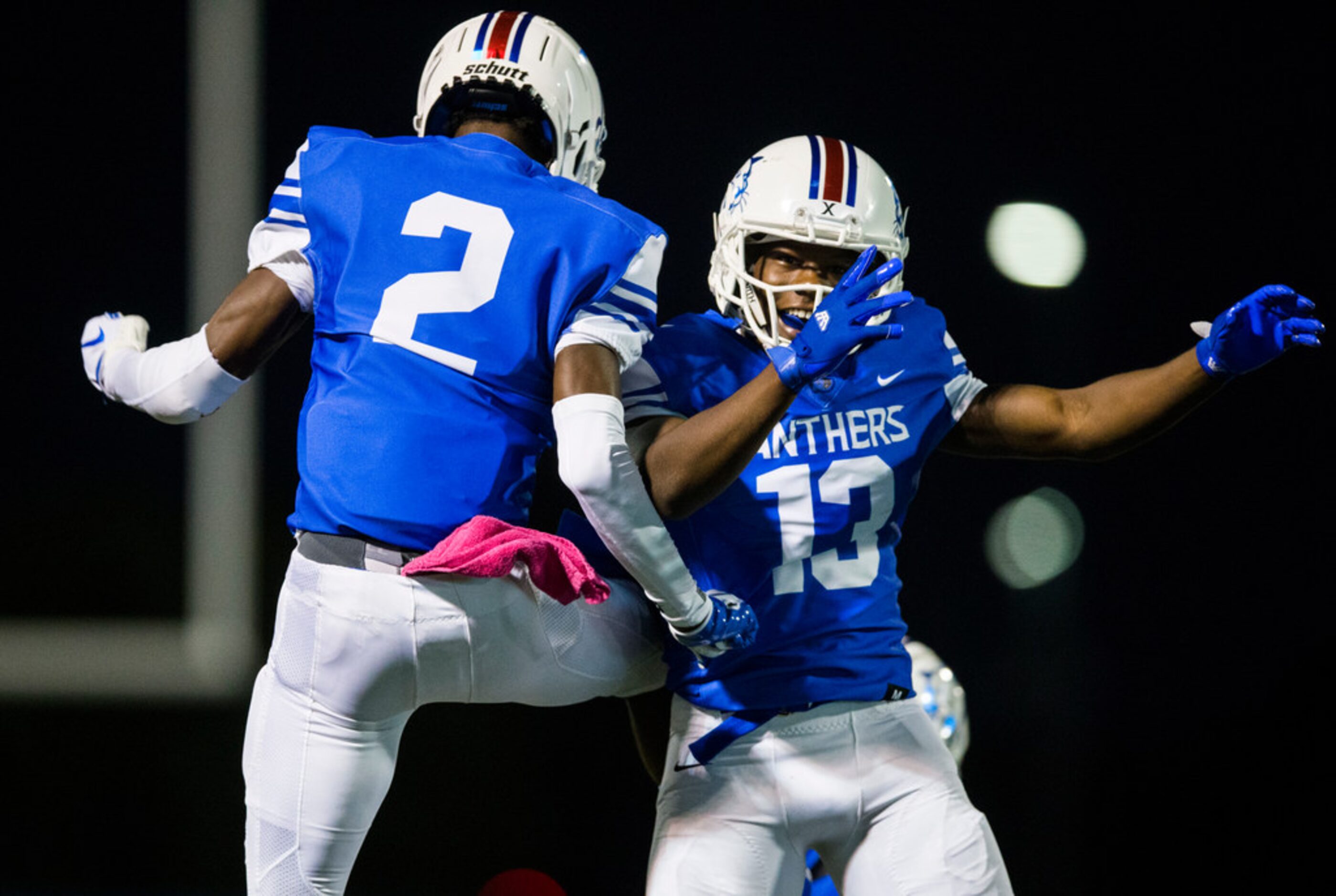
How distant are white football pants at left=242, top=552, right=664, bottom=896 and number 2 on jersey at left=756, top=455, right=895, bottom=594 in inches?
8.5

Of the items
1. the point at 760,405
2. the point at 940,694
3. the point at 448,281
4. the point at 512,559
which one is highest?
the point at 448,281

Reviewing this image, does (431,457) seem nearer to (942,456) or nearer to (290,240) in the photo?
(290,240)

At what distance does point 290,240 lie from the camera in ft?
4.72

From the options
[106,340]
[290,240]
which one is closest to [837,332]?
[290,240]

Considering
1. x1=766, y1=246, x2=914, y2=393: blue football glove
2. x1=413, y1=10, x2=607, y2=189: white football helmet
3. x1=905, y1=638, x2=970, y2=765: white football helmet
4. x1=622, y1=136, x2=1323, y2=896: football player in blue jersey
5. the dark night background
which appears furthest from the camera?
the dark night background

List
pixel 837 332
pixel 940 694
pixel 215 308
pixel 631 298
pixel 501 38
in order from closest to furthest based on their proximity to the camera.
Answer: pixel 837 332 → pixel 631 298 → pixel 501 38 → pixel 940 694 → pixel 215 308

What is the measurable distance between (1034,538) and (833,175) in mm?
1192

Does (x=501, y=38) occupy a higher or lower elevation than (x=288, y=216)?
higher

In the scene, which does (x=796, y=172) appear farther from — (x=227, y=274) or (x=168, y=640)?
(x=168, y=640)

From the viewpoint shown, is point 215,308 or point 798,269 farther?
point 215,308

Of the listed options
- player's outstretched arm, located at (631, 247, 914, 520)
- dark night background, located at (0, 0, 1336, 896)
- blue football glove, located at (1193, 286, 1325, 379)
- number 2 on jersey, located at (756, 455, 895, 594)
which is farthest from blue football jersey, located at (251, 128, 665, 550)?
dark night background, located at (0, 0, 1336, 896)

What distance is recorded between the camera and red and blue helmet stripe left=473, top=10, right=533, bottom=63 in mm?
1490

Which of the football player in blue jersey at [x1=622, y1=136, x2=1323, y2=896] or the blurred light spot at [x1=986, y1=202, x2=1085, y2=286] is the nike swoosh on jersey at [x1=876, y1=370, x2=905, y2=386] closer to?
the football player in blue jersey at [x1=622, y1=136, x2=1323, y2=896]

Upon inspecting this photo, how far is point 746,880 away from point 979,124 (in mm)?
1635
